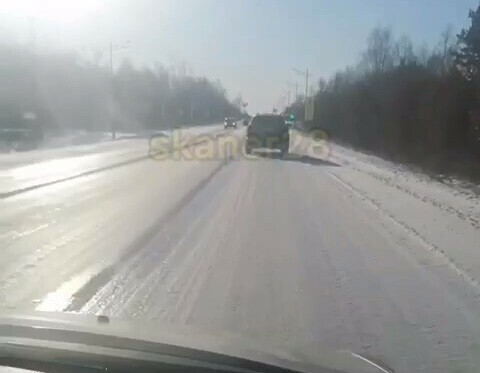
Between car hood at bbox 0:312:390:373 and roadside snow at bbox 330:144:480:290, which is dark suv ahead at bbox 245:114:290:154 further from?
car hood at bbox 0:312:390:373

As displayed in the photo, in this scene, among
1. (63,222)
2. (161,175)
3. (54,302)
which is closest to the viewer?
(54,302)

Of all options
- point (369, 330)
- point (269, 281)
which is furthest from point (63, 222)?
point (369, 330)

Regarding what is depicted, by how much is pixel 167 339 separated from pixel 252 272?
4.90 metres

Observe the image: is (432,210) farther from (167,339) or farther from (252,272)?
(167,339)

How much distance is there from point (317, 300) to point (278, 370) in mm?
4014

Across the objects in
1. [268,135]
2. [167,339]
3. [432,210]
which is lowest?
[268,135]

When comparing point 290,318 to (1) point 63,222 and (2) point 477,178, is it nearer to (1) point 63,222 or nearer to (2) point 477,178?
(1) point 63,222

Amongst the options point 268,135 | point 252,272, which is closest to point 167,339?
point 252,272

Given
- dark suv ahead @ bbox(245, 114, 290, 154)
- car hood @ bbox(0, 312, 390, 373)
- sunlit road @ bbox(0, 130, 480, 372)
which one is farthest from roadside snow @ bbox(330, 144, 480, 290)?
dark suv ahead @ bbox(245, 114, 290, 154)

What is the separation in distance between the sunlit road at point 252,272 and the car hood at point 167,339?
1.62 meters

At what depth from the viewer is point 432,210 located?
49.1 ft

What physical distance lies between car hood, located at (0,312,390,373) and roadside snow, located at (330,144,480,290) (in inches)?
184

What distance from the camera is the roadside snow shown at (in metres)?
9.85

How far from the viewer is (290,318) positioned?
639cm
